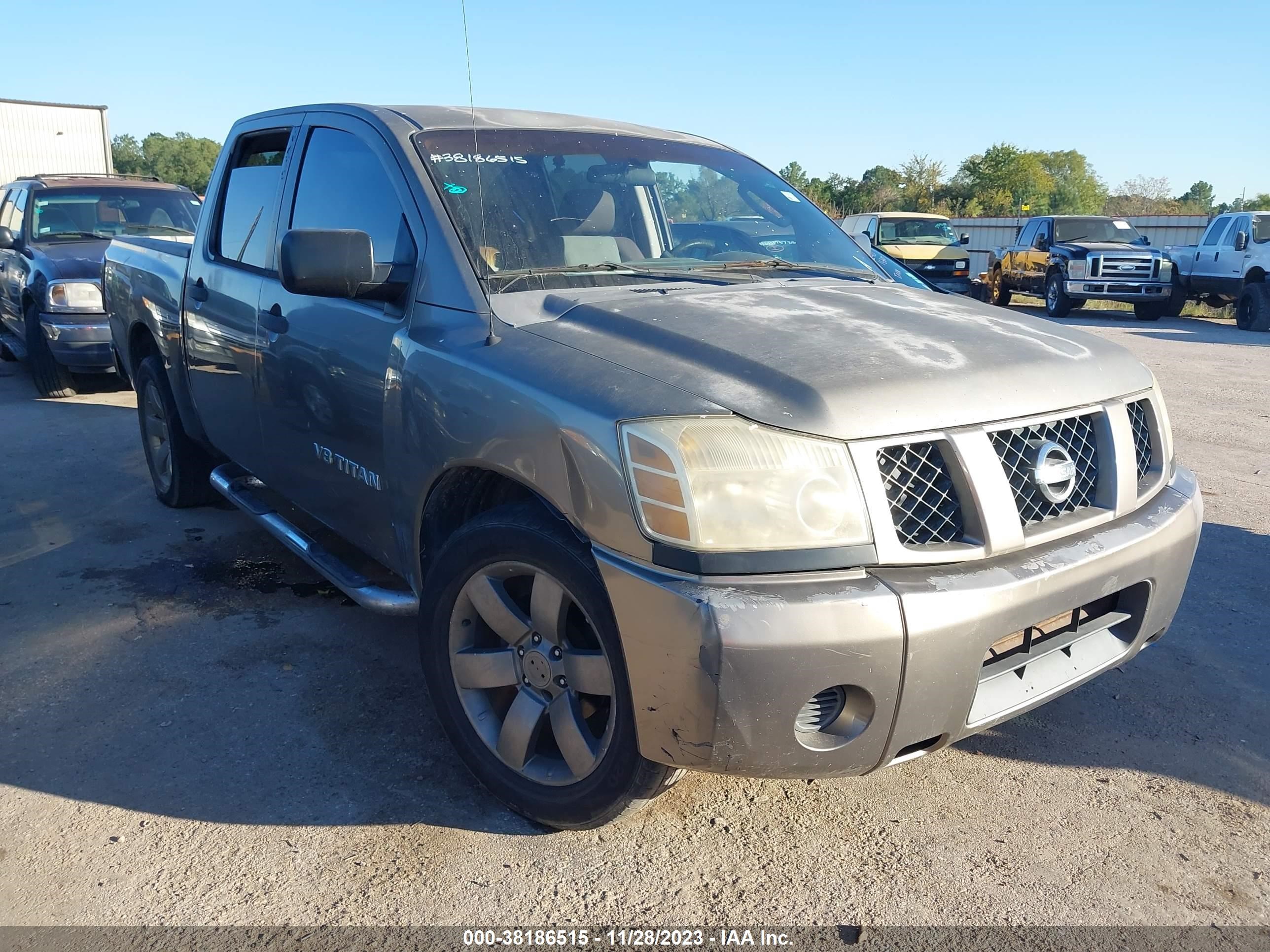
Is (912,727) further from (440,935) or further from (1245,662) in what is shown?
(1245,662)

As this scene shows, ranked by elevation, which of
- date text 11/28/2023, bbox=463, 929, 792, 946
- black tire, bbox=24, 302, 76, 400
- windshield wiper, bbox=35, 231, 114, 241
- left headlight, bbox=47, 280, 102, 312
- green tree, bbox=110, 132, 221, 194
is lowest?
date text 11/28/2023, bbox=463, 929, 792, 946

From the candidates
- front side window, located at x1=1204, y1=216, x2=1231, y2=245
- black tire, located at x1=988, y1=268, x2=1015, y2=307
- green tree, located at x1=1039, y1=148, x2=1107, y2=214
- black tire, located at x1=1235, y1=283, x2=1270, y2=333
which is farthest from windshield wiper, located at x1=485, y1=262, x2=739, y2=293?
green tree, located at x1=1039, y1=148, x2=1107, y2=214

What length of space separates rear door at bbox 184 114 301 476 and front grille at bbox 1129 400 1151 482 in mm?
2999

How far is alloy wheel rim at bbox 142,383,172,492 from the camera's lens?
5.38 metres

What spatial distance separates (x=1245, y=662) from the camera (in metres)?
3.64

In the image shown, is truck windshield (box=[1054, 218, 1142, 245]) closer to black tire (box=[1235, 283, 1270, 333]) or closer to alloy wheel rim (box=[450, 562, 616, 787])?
black tire (box=[1235, 283, 1270, 333])

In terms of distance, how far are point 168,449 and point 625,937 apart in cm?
418

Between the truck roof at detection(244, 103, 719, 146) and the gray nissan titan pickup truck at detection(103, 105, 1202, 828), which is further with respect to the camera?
Answer: the truck roof at detection(244, 103, 719, 146)

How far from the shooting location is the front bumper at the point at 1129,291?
60.0 ft

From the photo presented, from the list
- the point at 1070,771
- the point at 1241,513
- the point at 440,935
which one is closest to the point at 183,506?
the point at 440,935

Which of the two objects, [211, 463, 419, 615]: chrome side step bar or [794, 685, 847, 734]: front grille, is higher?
[794, 685, 847, 734]: front grille

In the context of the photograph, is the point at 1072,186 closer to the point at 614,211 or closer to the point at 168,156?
the point at 614,211

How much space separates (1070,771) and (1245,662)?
1.16 m

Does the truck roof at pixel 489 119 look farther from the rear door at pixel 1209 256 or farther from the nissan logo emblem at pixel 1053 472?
the rear door at pixel 1209 256
